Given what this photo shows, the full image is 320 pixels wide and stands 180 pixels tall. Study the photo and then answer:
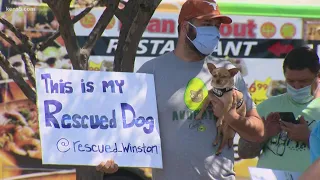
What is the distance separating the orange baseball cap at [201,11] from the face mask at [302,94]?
0.69 meters

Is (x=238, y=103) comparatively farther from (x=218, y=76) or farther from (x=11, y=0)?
(x=11, y=0)

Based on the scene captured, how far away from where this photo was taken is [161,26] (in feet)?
25.5

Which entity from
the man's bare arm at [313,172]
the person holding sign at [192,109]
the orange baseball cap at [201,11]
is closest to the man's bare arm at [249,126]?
the person holding sign at [192,109]

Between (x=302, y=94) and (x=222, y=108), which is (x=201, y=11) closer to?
(x=222, y=108)

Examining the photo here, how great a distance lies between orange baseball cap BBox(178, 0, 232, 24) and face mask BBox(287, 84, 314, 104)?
686 millimetres

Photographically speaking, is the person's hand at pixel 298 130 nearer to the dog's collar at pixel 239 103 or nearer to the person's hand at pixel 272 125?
the person's hand at pixel 272 125

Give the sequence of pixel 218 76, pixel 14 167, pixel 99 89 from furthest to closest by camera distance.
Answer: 1. pixel 14 167
2. pixel 99 89
3. pixel 218 76

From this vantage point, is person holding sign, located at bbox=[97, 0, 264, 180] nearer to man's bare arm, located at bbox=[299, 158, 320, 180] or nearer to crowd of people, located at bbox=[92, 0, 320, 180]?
crowd of people, located at bbox=[92, 0, 320, 180]

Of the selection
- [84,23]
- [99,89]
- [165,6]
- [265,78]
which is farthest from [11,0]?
[99,89]

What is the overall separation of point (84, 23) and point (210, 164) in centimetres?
450

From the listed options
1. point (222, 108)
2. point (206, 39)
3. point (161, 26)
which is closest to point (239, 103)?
point (222, 108)

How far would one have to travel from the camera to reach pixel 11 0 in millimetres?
7664

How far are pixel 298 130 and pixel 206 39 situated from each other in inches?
30.2

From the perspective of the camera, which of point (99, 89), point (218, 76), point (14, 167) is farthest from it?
point (14, 167)
